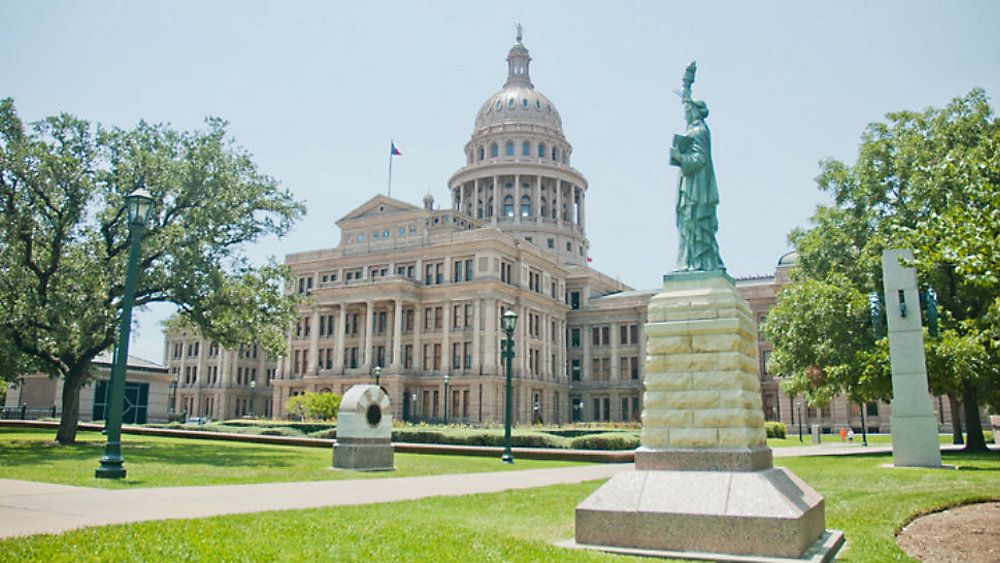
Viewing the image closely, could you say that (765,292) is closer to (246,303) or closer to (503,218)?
(503,218)

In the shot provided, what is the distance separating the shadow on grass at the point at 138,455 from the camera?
22.1m

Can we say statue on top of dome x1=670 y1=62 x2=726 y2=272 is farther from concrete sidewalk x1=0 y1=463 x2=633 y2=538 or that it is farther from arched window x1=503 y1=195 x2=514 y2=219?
arched window x1=503 y1=195 x2=514 y2=219

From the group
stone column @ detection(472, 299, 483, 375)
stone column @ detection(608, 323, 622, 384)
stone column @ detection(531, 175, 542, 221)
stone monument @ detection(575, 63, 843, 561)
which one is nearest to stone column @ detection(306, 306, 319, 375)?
stone column @ detection(472, 299, 483, 375)

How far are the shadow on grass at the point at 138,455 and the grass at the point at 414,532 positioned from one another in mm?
10987

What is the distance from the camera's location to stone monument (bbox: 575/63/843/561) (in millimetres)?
9375

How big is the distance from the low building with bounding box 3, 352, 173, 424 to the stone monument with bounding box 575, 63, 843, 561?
5313cm

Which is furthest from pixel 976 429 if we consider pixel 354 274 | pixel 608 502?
pixel 354 274

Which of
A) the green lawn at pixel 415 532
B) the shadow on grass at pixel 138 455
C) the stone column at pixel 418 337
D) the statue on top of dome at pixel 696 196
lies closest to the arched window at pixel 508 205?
the stone column at pixel 418 337

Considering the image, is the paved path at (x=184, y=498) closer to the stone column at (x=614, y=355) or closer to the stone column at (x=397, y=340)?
the stone column at (x=397, y=340)

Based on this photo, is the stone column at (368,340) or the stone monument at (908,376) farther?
the stone column at (368,340)

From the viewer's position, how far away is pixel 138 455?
2502cm

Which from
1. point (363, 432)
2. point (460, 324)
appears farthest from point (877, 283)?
point (460, 324)

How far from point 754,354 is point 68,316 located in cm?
2302

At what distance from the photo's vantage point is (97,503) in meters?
12.0
